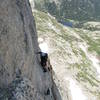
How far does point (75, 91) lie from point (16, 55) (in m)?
58.1

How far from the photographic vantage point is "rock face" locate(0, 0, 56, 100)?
19.5 meters

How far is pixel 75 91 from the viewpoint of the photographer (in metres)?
79.1

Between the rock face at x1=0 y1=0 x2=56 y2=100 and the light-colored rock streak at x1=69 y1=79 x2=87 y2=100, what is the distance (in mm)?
49287

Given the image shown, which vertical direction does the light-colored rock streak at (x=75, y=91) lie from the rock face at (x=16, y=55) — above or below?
below

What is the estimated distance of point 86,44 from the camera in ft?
447

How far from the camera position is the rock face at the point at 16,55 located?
19547mm

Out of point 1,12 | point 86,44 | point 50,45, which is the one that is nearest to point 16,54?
point 1,12

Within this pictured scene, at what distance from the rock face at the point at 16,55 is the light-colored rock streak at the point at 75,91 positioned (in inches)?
1940

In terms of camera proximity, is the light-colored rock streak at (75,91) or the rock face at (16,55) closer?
the rock face at (16,55)

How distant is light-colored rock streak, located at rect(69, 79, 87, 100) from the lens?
254 ft

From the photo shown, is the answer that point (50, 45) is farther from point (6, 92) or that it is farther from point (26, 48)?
point (6, 92)

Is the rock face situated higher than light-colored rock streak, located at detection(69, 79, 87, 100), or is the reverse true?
the rock face

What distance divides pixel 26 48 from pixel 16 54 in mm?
3112

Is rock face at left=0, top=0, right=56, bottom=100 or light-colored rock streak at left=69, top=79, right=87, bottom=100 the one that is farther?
light-colored rock streak at left=69, top=79, right=87, bottom=100
